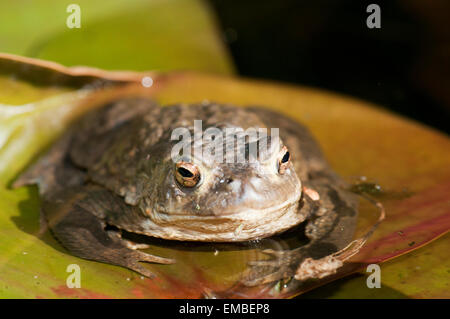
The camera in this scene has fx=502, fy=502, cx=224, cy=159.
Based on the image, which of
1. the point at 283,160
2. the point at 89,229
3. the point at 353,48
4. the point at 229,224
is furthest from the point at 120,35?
the point at 353,48

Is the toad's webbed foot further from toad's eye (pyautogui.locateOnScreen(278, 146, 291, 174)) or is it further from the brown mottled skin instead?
toad's eye (pyautogui.locateOnScreen(278, 146, 291, 174))

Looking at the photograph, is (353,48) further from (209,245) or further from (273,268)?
(273,268)

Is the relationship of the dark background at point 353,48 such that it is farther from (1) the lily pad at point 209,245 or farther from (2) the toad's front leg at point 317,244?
(2) the toad's front leg at point 317,244

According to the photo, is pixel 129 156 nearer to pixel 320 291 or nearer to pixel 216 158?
pixel 216 158

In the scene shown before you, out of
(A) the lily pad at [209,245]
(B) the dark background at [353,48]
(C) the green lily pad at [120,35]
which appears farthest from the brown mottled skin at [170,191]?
(B) the dark background at [353,48]

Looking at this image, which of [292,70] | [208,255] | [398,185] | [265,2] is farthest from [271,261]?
[265,2]

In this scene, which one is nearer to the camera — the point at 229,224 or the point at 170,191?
the point at 229,224
